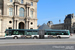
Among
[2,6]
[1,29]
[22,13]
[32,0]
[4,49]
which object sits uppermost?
[32,0]

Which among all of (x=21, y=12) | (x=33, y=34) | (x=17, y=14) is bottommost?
(x=33, y=34)

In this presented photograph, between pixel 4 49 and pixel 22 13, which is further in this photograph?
pixel 22 13

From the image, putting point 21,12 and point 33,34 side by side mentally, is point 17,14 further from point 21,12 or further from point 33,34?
point 33,34

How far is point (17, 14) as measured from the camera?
37.8 meters

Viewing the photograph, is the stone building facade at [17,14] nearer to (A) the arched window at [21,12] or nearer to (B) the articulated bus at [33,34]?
(A) the arched window at [21,12]

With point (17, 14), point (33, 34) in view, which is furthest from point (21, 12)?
point (33, 34)

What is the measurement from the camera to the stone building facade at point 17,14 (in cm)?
3578

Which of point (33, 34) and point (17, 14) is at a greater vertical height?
point (17, 14)

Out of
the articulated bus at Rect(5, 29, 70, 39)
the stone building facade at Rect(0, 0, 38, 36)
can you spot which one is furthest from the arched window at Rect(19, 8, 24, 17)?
the articulated bus at Rect(5, 29, 70, 39)

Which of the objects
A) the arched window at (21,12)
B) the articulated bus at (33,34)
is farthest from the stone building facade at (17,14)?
the articulated bus at (33,34)

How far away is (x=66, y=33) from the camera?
95.5ft

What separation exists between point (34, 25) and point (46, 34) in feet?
48.0

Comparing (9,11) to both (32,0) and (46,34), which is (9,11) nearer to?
(32,0)

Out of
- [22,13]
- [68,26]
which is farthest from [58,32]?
[68,26]
